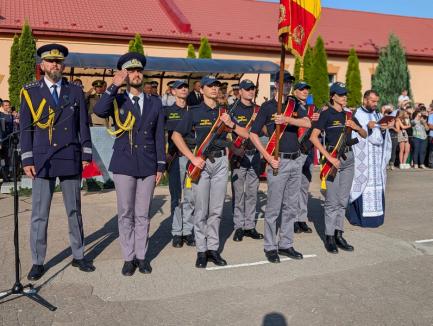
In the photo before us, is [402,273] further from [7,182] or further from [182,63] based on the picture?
[182,63]

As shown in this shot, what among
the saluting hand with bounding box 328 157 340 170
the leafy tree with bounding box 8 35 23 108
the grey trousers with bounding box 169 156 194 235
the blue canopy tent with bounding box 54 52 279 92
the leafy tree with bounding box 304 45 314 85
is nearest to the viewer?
the saluting hand with bounding box 328 157 340 170

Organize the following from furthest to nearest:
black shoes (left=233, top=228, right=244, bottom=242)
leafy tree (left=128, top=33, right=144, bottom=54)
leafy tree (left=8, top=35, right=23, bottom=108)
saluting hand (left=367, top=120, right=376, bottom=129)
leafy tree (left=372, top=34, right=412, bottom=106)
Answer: leafy tree (left=372, top=34, right=412, bottom=106)
leafy tree (left=128, top=33, right=144, bottom=54)
leafy tree (left=8, top=35, right=23, bottom=108)
saluting hand (left=367, top=120, right=376, bottom=129)
black shoes (left=233, top=228, right=244, bottom=242)

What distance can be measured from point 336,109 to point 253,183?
1529 mm

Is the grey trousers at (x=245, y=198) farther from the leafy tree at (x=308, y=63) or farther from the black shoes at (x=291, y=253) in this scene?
the leafy tree at (x=308, y=63)

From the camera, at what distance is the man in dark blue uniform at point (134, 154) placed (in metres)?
5.43

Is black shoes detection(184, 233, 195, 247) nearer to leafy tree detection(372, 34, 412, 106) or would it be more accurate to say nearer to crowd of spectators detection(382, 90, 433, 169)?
crowd of spectators detection(382, 90, 433, 169)

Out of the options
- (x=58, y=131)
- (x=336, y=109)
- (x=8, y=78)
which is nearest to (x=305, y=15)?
(x=336, y=109)

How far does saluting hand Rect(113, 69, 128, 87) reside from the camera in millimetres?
5145

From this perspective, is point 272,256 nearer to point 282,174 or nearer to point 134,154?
point 282,174

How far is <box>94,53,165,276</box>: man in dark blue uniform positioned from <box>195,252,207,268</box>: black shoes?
1.76 feet

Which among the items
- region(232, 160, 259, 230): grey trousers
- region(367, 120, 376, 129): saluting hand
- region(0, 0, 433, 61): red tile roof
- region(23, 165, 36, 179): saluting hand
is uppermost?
region(0, 0, 433, 61): red tile roof

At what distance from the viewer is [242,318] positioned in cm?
439

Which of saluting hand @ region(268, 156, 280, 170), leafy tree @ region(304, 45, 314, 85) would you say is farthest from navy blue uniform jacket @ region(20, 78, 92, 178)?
leafy tree @ region(304, 45, 314, 85)

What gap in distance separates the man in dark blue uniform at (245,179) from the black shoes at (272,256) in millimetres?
1139
